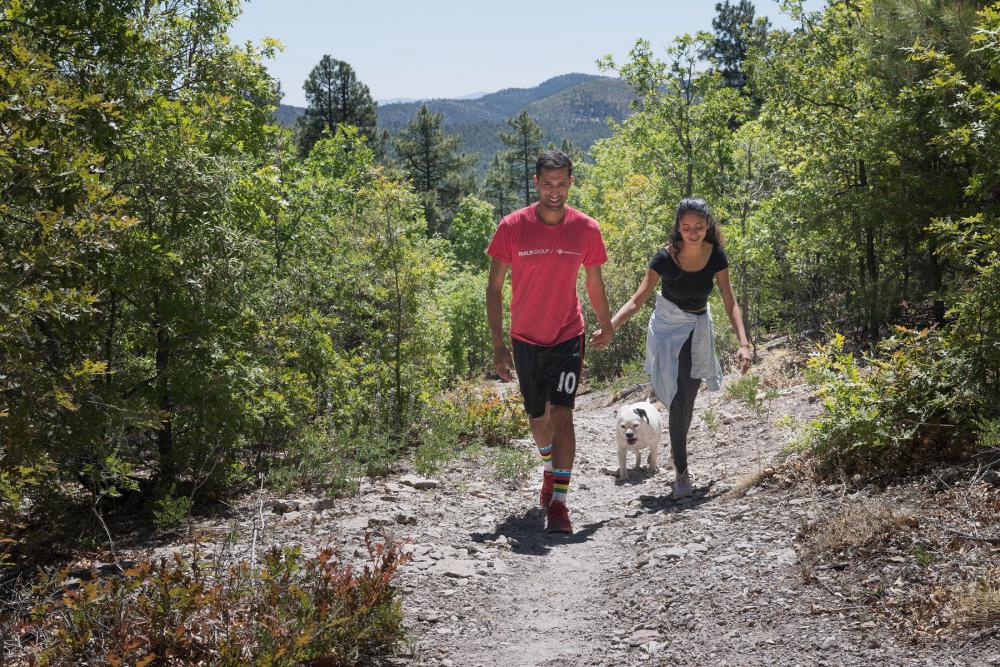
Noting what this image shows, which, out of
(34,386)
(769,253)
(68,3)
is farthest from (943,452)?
(769,253)

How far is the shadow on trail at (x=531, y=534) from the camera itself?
5559mm

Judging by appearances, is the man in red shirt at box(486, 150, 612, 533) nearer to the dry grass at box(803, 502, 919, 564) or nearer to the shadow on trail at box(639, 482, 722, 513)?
the shadow on trail at box(639, 482, 722, 513)

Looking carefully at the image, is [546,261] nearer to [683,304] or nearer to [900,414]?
[683,304]

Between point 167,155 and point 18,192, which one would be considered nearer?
point 18,192

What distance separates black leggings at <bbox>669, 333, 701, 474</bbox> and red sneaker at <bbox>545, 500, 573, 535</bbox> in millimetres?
1012

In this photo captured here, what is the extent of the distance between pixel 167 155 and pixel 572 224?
13.6 feet

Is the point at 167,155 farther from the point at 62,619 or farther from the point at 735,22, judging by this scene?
the point at 735,22

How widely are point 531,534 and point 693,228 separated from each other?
8.36 feet

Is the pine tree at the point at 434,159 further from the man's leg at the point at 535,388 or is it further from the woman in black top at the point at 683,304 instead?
the man's leg at the point at 535,388

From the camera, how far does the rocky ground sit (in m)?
3.54

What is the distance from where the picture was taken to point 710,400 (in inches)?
442

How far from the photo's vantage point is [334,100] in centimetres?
4578

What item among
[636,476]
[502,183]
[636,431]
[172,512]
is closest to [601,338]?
[636,431]

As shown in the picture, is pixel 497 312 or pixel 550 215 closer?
pixel 550 215
